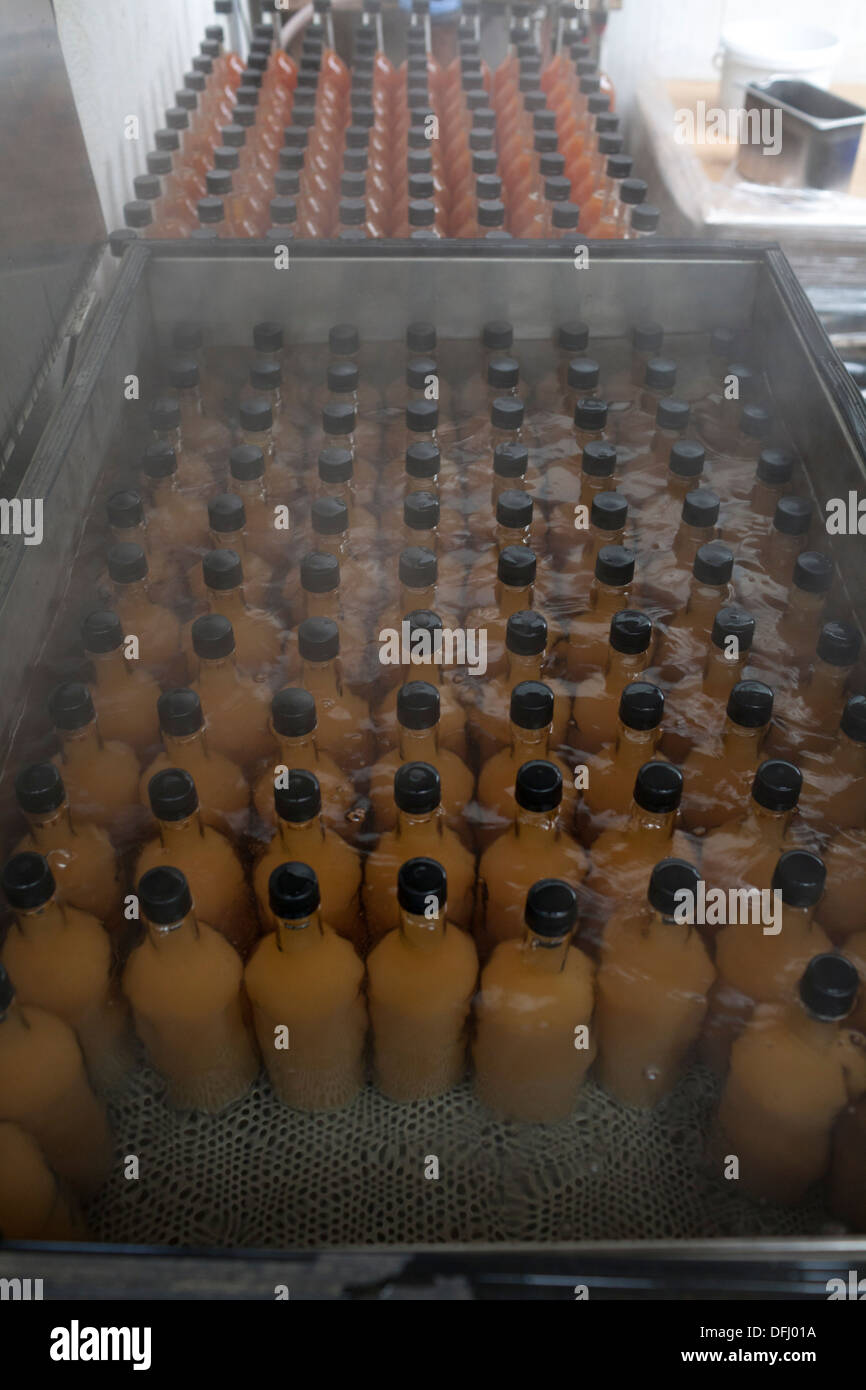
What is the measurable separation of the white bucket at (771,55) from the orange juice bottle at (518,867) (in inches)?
101

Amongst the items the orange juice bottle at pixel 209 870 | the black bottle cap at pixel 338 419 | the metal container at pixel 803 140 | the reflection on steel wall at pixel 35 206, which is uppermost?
the metal container at pixel 803 140

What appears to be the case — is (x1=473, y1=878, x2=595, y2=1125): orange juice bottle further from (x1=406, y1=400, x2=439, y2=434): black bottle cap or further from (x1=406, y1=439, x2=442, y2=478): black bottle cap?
(x1=406, y1=400, x2=439, y2=434): black bottle cap

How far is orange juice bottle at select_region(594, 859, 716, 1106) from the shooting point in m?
0.94

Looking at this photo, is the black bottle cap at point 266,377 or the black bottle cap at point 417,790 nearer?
the black bottle cap at point 417,790

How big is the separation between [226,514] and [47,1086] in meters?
0.66

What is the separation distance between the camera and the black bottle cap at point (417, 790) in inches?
35.9

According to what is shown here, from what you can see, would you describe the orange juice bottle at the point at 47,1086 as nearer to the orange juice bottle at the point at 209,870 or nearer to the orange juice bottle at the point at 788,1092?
the orange juice bottle at the point at 209,870

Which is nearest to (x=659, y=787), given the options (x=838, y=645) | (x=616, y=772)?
(x=616, y=772)

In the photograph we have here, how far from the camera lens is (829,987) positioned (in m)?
0.78

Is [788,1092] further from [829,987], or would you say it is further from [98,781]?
[98,781]

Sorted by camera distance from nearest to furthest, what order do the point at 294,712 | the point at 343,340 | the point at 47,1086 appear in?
the point at 47,1086 → the point at 294,712 → the point at 343,340

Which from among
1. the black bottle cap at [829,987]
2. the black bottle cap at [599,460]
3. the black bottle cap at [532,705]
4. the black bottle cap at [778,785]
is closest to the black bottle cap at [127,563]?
the black bottle cap at [532,705]

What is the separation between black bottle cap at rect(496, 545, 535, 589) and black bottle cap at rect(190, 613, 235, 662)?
0.31 m

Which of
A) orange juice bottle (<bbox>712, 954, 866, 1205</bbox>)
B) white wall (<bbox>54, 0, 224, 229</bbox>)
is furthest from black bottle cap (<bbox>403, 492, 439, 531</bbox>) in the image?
white wall (<bbox>54, 0, 224, 229</bbox>)
